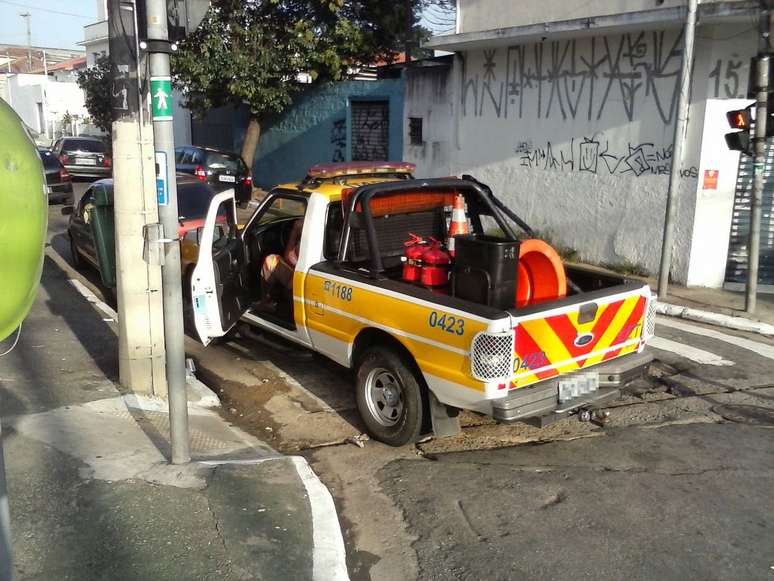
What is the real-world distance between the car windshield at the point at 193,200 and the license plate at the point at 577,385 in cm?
694

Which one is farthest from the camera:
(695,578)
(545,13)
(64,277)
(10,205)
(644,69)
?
(545,13)

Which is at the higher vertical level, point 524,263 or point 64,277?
point 524,263

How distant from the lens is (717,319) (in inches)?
371

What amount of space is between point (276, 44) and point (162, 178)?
15800 mm

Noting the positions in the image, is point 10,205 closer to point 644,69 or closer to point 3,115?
point 3,115

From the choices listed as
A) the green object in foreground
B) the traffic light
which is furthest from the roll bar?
Answer: the traffic light

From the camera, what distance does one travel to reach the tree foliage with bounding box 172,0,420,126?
18516mm

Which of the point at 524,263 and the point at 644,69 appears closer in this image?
the point at 524,263

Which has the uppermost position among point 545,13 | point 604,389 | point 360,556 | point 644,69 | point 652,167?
point 545,13

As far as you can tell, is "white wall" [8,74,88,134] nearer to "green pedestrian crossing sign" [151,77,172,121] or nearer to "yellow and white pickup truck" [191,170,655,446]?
"yellow and white pickup truck" [191,170,655,446]

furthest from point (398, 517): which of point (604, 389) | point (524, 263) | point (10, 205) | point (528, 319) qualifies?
point (10, 205)

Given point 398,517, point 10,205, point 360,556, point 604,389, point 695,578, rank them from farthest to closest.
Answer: point 604,389 → point 398,517 → point 360,556 → point 695,578 → point 10,205

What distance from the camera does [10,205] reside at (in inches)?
81.7

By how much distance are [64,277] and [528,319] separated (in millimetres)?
8199
